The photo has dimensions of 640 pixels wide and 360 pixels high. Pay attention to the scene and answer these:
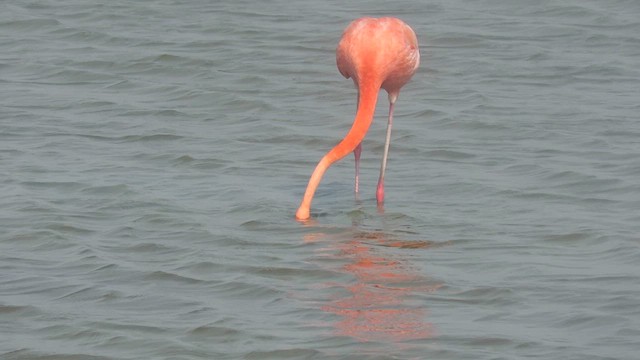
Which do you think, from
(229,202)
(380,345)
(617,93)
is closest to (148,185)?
(229,202)

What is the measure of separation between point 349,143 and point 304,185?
0.92 metres

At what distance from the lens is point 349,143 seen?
862 cm

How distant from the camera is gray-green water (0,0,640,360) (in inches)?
259

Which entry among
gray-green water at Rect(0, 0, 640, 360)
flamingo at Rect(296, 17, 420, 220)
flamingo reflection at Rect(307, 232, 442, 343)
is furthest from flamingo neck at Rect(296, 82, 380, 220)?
flamingo reflection at Rect(307, 232, 442, 343)

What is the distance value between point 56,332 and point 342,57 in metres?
3.27

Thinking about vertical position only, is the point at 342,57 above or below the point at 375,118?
above

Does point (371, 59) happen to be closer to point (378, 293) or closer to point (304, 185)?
point (304, 185)

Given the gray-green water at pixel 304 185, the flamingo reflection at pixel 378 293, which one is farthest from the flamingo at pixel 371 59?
the flamingo reflection at pixel 378 293

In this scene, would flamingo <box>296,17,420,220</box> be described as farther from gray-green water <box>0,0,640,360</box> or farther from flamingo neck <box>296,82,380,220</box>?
gray-green water <box>0,0,640,360</box>

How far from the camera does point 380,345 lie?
6.28 meters

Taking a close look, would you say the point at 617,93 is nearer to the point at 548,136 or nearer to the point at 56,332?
the point at 548,136

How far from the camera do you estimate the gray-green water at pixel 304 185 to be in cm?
659

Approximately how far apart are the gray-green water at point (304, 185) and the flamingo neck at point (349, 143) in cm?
18

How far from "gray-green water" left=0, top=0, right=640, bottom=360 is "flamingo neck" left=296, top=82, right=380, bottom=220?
0.18 m
